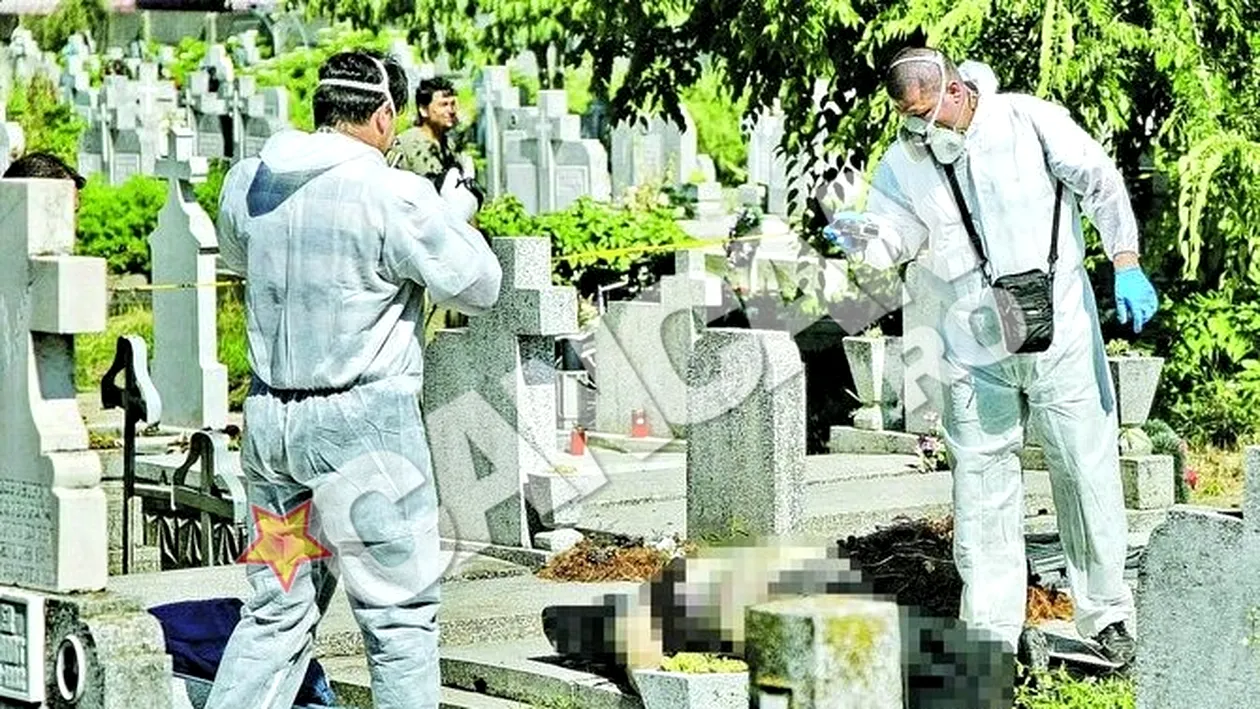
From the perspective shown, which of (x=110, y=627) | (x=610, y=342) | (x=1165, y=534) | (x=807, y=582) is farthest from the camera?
(x=610, y=342)

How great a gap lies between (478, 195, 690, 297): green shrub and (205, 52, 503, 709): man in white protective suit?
10052 millimetres

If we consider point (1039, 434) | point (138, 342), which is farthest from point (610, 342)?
point (1039, 434)

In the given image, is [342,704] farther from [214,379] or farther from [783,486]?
[214,379]

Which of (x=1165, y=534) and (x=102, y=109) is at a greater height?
(x=102, y=109)

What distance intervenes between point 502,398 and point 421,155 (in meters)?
1.09

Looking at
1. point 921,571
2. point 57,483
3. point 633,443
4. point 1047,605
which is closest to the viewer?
point 57,483

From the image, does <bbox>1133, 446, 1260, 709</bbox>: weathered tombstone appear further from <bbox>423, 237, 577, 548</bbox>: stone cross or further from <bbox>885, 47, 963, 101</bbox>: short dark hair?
<bbox>423, 237, 577, 548</bbox>: stone cross

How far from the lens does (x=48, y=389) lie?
23.5 ft

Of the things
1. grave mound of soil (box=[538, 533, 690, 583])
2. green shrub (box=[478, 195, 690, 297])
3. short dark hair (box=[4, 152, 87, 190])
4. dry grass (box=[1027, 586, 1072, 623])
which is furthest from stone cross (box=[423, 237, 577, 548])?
green shrub (box=[478, 195, 690, 297])

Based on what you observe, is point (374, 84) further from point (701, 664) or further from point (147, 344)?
point (147, 344)

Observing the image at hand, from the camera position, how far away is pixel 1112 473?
799 cm

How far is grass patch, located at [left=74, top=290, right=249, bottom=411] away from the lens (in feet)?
57.0

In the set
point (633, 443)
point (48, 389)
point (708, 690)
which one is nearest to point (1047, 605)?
point (708, 690)

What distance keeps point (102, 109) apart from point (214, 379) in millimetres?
9921
